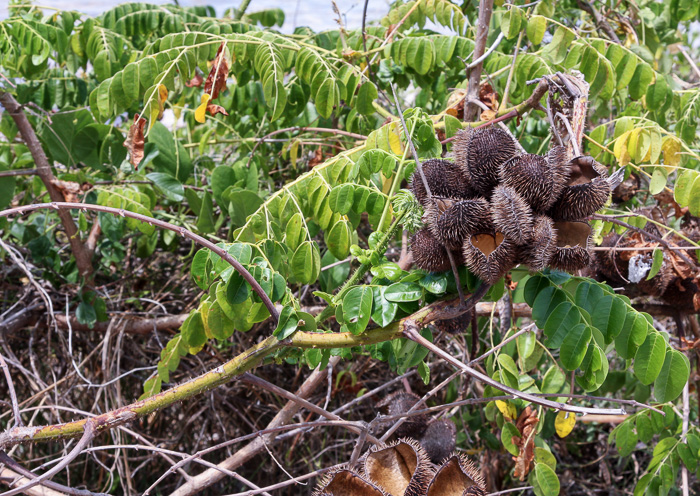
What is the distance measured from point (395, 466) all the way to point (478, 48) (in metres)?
A: 1.48

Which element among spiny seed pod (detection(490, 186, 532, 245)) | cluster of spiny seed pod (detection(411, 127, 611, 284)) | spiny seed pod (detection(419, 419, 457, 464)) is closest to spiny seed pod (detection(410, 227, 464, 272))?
cluster of spiny seed pod (detection(411, 127, 611, 284))

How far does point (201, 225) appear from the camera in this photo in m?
2.33

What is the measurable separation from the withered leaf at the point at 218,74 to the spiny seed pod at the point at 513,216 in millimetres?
1287

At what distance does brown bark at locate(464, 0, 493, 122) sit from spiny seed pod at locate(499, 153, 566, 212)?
1.02 metres

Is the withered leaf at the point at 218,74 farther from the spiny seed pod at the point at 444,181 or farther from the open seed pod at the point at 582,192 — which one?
the open seed pod at the point at 582,192

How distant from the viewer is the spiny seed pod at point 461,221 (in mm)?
1167

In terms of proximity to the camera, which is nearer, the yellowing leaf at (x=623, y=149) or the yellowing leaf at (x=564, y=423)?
the yellowing leaf at (x=623, y=149)

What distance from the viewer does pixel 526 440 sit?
2121mm

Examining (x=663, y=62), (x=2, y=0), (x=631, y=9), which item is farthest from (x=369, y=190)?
(x=2, y=0)

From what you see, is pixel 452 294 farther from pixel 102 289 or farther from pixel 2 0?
pixel 2 0

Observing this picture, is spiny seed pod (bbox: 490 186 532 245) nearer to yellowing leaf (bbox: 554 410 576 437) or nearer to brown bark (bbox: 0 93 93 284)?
yellowing leaf (bbox: 554 410 576 437)

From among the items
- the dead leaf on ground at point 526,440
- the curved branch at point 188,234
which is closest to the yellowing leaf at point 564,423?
the dead leaf on ground at point 526,440

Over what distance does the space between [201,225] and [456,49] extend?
1.28 meters

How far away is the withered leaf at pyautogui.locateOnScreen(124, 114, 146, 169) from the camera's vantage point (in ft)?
6.56
